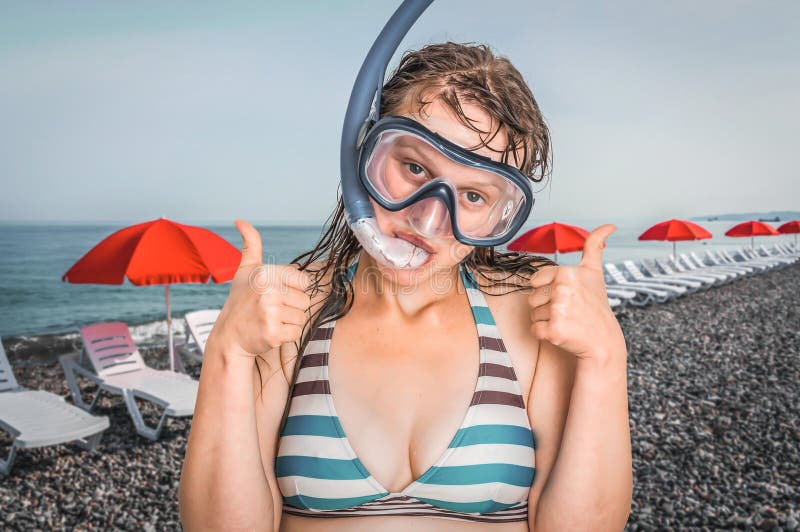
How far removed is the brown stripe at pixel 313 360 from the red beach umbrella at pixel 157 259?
539 centimetres

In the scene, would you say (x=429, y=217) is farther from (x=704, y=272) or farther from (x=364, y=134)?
(x=704, y=272)

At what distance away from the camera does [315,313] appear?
1.61 m

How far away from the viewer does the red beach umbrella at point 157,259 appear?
6.71 metres

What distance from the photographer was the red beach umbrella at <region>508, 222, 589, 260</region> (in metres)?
11.8

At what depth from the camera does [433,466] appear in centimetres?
135

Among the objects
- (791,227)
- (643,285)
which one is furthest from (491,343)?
(791,227)

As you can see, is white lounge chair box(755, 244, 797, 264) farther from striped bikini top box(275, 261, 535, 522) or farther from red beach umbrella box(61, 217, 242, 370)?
striped bikini top box(275, 261, 535, 522)

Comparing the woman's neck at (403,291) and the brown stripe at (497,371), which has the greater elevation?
the woman's neck at (403,291)

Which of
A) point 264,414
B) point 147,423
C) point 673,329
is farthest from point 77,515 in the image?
point 673,329

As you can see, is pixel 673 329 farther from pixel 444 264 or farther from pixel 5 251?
pixel 5 251

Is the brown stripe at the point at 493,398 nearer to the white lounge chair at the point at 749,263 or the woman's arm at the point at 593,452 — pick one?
the woman's arm at the point at 593,452

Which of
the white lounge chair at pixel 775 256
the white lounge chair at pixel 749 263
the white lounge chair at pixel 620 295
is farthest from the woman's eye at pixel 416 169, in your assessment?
the white lounge chair at pixel 775 256

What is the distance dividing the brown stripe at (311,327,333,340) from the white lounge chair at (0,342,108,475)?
16.4 ft

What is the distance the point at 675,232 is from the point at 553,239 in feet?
28.2
